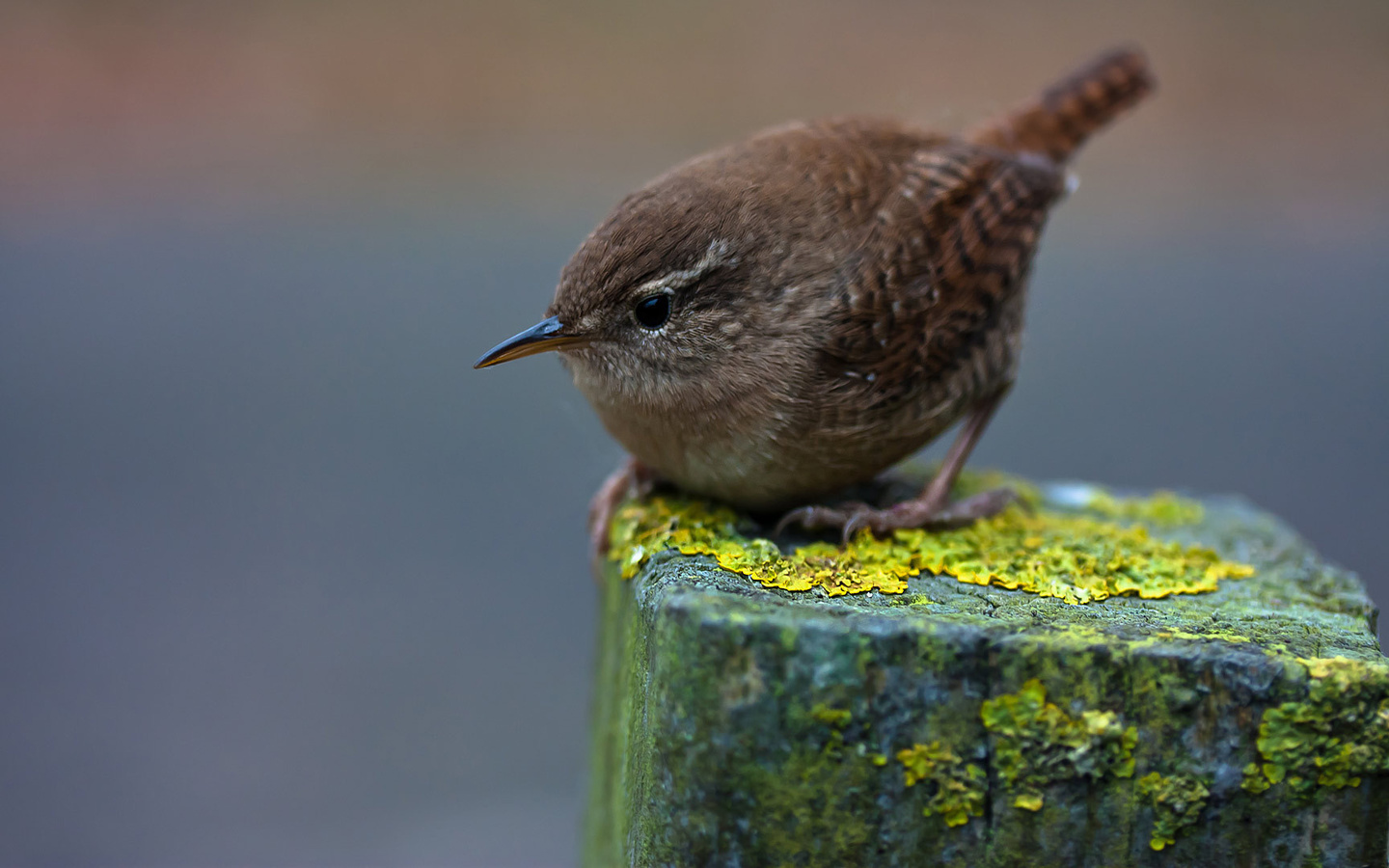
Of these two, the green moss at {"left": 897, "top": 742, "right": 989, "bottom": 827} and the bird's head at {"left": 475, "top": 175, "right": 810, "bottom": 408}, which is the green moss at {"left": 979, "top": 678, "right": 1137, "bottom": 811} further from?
the bird's head at {"left": 475, "top": 175, "right": 810, "bottom": 408}

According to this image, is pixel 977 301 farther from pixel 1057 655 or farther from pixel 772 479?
pixel 1057 655

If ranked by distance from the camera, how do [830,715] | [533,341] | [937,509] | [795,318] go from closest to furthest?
[830,715] < [533,341] < [795,318] < [937,509]

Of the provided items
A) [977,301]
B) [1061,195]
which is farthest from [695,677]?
[1061,195]

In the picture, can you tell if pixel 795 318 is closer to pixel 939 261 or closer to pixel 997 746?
pixel 939 261

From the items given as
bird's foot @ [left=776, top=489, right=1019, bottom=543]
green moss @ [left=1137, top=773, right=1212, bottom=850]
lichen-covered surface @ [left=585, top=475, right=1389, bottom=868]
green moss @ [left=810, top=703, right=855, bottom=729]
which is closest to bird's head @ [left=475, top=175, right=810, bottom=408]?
bird's foot @ [left=776, top=489, right=1019, bottom=543]

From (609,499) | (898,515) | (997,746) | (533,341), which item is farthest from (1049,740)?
(609,499)

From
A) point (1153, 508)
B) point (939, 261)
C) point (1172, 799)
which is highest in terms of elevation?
point (939, 261)
